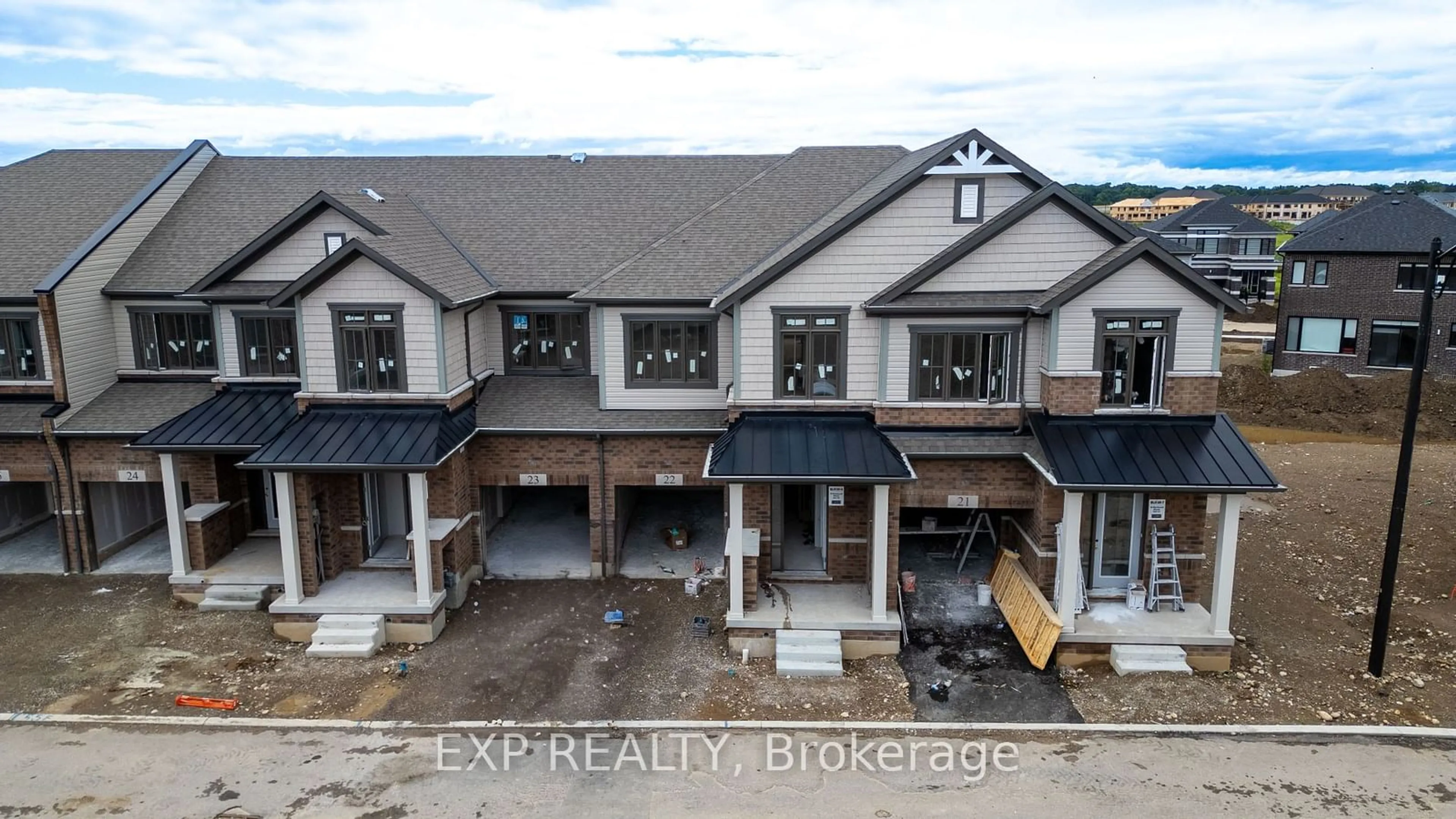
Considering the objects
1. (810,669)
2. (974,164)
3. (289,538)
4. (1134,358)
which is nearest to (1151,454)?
(1134,358)

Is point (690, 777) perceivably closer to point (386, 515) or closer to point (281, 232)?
point (386, 515)

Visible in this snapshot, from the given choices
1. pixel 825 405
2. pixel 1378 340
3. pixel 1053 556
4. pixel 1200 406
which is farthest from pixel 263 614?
pixel 1378 340

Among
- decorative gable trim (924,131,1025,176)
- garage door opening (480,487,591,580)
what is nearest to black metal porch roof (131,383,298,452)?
garage door opening (480,487,591,580)

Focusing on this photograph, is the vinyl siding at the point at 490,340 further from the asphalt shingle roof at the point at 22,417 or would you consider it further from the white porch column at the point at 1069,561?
the white porch column at the point at 1069,561

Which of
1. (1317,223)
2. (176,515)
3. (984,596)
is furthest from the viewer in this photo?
(1317,223)

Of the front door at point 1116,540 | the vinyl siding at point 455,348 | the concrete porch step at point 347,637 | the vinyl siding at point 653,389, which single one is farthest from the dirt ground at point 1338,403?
the concrete porch step at point 347,637

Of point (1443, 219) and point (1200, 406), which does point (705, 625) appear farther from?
point (1443, 219)
